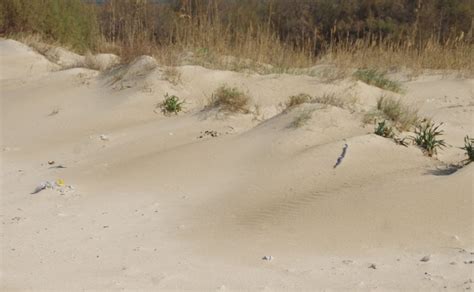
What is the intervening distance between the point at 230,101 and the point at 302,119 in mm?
1390

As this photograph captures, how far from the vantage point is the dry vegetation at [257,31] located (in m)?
10.2

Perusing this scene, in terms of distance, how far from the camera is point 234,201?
5.21 meters

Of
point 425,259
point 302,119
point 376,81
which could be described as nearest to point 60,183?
point 302,119

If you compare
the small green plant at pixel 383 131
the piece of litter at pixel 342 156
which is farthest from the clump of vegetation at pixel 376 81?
the piece of litter at pixel 342 156

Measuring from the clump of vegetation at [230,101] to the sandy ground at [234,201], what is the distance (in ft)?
0.37

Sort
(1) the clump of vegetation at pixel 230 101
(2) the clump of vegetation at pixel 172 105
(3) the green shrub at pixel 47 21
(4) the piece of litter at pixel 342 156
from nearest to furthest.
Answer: (4) the piece of litter at pixel 342 156, (1) the clump of vegetation at pixel 230 101, (2) the clump of vegetation at pixel 172 105, (3) the green shrub at pixel 47 21

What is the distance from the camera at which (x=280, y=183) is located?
5.41 metres

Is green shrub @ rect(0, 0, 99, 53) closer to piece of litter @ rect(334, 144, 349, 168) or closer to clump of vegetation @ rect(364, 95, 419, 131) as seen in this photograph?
clump of vegetation @ rect(364, 95, 419, 131)

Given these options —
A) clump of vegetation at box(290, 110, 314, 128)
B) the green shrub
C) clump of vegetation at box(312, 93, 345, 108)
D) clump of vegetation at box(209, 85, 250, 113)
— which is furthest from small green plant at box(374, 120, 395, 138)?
the green shrub

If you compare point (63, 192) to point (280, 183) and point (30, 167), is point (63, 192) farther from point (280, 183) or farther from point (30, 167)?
point (280, 183)

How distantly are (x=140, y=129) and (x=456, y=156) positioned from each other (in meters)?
3.37

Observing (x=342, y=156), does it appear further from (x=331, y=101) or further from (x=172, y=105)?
(x=172, y=105)

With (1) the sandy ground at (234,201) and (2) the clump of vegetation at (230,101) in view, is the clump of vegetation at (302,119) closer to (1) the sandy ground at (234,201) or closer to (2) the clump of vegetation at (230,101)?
(1) the sandy ground at (234,201)

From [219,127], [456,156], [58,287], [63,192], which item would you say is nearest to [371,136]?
[456,156]
